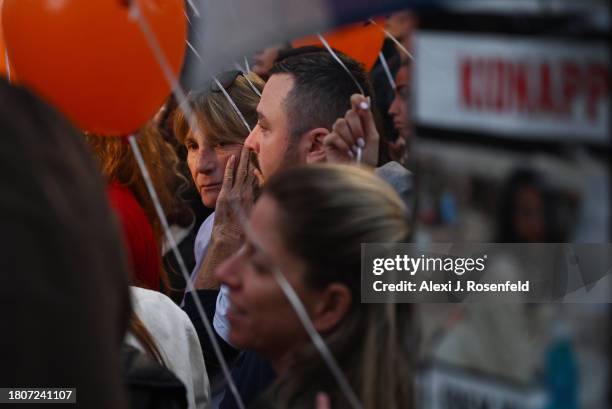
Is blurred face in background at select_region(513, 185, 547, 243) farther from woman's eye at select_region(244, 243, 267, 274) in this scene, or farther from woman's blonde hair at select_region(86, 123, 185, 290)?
woman's blonde hair at select_region(86, 123, 185, 290)

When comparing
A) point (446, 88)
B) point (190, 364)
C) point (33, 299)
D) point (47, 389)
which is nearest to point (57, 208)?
point (33, 299)

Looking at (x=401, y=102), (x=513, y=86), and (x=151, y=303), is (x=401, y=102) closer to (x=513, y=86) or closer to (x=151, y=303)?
(x=151, y=303)

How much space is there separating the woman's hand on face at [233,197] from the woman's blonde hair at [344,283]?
48.8 inches

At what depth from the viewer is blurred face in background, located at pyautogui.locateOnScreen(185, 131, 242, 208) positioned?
4012 mm

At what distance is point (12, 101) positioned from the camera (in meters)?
1.78

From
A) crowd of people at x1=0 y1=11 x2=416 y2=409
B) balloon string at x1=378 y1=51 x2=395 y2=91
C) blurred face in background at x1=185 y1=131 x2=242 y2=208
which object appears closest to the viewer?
crowd of people at x1=0 y1=11 x2=416 y2=409

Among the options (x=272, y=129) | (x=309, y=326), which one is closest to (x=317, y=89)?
(x=272, y=129)

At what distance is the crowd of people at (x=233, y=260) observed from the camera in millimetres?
1704

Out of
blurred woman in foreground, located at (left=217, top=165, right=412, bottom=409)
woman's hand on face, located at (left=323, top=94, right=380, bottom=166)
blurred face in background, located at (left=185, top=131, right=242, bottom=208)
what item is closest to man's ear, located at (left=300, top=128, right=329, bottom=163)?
woman's hand on face, located at (left=323, top=94, right=380, bottom=166)

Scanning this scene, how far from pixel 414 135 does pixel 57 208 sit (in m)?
0.53

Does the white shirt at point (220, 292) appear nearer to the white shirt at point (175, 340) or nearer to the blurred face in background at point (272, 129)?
the white shirt at point (175, 340)

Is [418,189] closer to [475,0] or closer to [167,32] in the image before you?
[475,0]

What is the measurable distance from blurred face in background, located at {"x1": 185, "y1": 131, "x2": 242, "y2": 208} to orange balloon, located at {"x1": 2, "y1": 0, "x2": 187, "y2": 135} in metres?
1.40

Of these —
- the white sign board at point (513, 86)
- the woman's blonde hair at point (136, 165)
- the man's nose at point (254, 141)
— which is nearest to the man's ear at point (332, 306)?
the white sign board at point (513, 86)
